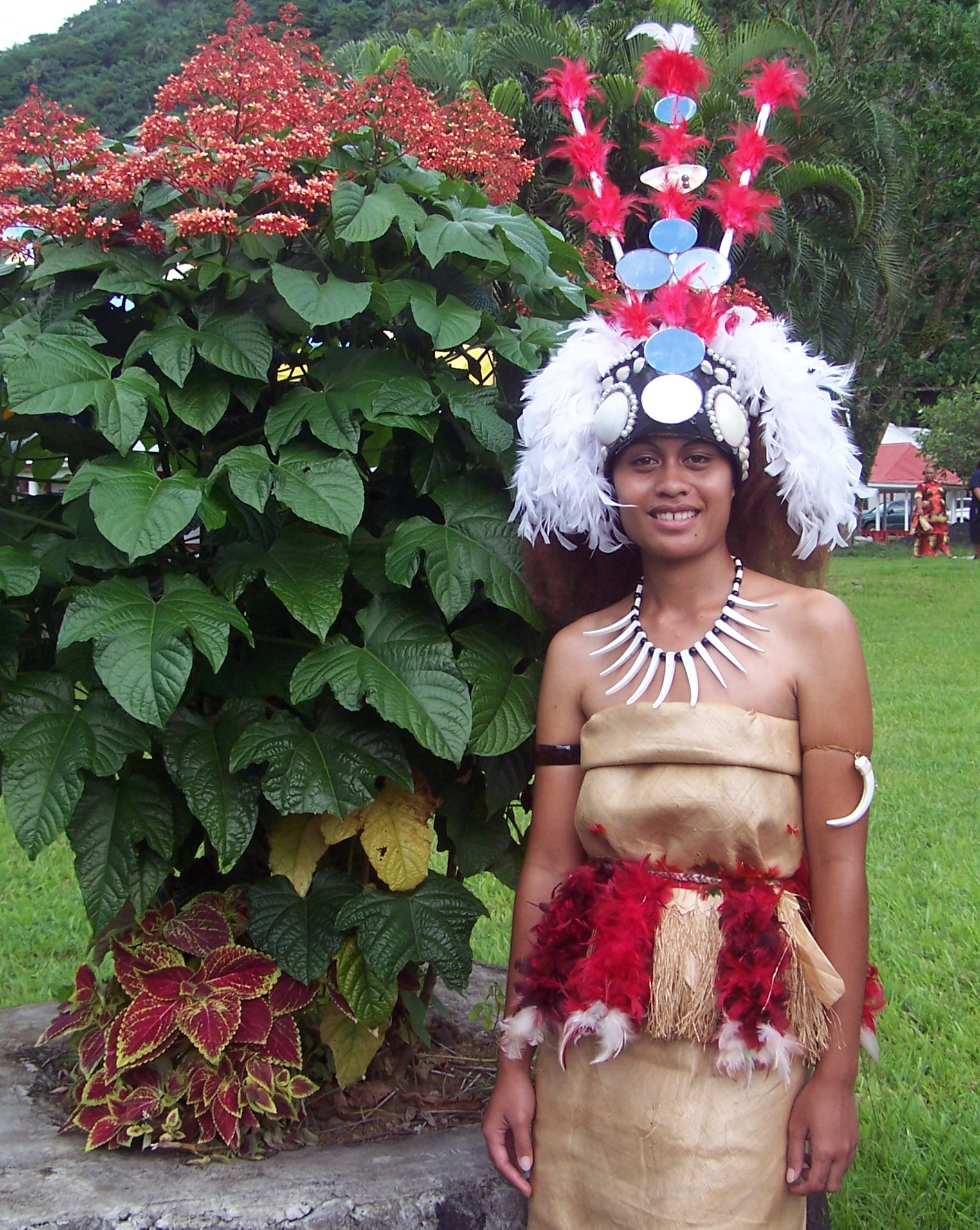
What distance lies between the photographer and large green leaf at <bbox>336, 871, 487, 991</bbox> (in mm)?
2170

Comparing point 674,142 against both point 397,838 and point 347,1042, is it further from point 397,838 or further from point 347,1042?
point 347,1042

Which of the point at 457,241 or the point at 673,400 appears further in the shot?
the point at 457,241

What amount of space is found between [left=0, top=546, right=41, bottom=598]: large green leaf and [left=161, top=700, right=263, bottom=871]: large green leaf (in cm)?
33

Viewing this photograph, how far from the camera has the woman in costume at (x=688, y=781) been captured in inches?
72.1

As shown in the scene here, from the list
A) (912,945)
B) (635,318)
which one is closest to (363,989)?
(635,318)

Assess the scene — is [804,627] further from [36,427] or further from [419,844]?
[36,427]

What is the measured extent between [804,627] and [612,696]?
1.04 ft

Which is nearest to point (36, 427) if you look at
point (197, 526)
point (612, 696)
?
point (197, 526)

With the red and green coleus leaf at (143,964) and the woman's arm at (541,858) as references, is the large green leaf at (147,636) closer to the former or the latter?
the woman's arm at (541,858)

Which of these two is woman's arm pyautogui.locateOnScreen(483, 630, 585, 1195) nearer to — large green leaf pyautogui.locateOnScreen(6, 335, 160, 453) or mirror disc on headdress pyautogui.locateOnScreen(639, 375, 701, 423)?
mirror disc on headdress pyautogui.locateOnScreen(639, 375, 701, 423)

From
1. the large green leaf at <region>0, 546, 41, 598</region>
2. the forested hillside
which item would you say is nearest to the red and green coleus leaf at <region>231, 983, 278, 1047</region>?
the large green leaf at <region>0, 546, 41, 598</region>

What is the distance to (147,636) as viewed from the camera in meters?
1.87

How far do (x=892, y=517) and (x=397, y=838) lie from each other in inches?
1770

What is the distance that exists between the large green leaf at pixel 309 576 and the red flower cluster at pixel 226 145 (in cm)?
49
